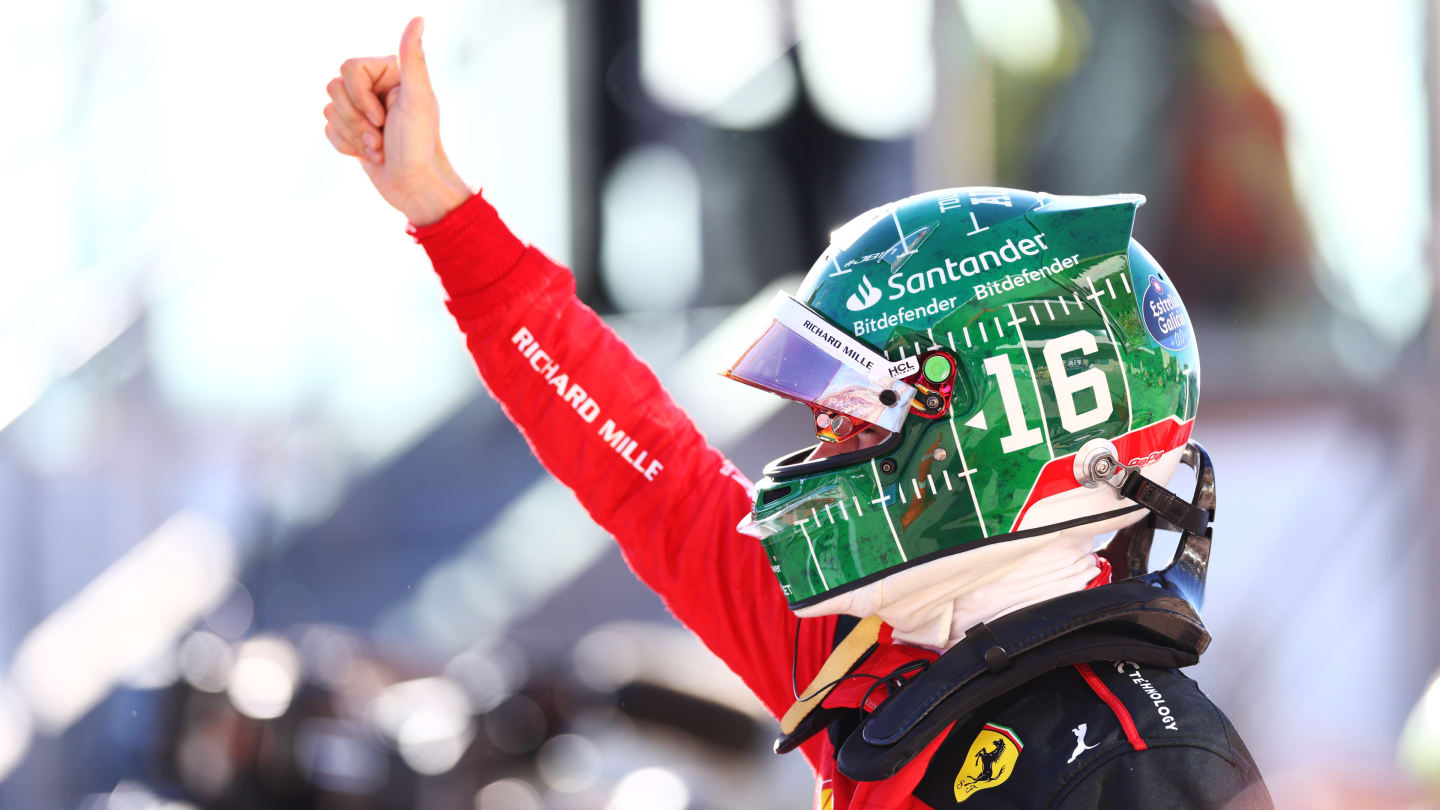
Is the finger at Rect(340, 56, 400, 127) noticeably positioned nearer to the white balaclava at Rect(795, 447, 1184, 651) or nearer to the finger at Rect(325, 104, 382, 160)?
the finger at Rect(325, 104, 382, 160)

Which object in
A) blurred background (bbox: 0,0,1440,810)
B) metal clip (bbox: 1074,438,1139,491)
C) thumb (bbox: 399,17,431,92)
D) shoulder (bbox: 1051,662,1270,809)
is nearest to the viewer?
shoulder (bbox: 1051,662,1270,809)

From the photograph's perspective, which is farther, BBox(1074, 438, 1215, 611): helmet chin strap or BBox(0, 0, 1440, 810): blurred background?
BBox(0, 0, 1440, 810): blurred background

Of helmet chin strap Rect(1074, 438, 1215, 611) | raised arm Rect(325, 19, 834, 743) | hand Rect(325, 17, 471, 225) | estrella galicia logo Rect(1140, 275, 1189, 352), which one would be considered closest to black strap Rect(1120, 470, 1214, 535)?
helmet chin strap Rect(1074, 438, 1215, 611)

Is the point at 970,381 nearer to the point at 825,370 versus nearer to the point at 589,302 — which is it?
the point at 825,370

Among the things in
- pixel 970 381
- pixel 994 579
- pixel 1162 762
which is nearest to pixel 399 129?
pixel 970 381

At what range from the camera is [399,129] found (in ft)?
5.08

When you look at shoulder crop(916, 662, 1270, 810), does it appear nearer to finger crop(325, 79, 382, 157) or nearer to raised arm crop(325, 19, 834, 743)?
raised arm crop(325, 19, 834, 743)

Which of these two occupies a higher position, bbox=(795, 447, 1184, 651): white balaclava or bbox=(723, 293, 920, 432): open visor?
bbox=(723, 293, 920, 432): open visor

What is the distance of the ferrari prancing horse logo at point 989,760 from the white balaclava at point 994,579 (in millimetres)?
138

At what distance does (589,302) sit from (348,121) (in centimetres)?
519

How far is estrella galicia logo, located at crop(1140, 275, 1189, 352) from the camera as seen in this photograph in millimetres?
1340

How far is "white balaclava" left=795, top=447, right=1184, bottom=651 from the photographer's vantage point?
1.31 meters

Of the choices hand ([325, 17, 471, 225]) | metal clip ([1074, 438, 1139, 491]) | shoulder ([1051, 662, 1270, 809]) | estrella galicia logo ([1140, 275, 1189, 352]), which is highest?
hand ([325, 17, 471, 225])

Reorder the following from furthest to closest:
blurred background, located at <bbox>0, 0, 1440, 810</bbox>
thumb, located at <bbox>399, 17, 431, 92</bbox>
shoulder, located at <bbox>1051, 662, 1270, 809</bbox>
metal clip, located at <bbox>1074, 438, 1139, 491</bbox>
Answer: blurred background, located at <bbox>0, 0, 1440, 810</bbox> < thumb, located at <bbox>399, 17, 431, 92</bbox> < metal clip, located at <bbox>1074, 438, 1139, 491</bbox> < shoulder, located at <bbox>1051, 662, 1270, 809</bbox>
